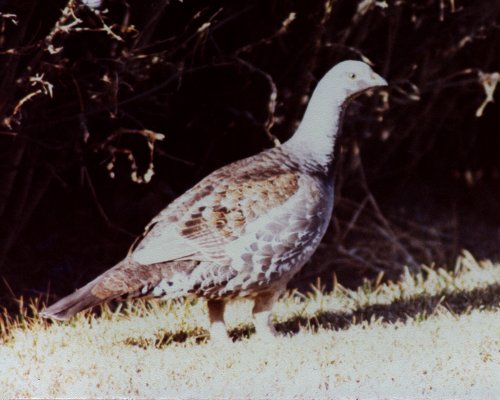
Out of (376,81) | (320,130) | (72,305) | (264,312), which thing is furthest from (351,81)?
(72,305)

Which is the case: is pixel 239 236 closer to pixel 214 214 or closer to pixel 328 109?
pixel 214 214

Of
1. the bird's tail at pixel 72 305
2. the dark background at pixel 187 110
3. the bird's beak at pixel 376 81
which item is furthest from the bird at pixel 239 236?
the dark background at pixel 187 110

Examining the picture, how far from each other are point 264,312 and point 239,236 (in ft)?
1.65

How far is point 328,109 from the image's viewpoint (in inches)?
183

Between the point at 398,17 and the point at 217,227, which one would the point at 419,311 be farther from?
the point at 398,17

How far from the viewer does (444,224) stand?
26.6ft

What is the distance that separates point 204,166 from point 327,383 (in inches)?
122

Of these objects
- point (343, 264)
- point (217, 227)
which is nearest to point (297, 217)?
point (217, 227)

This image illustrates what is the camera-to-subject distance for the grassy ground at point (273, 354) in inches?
146

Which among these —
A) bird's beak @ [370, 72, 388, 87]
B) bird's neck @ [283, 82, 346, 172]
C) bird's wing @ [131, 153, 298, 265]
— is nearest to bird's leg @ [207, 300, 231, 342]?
bird's wing @ [131, 153, 298, 265]

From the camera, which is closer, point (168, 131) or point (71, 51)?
point (71, 51)

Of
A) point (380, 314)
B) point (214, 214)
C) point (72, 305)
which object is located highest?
point (214, 214)

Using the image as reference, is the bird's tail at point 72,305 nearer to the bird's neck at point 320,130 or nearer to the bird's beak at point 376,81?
the bird's neck at point 320,130

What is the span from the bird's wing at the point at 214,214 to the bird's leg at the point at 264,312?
43cm
